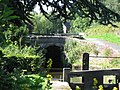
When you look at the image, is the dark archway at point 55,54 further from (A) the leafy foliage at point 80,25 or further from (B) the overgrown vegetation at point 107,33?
(A) the leafy foliage at point 80,25

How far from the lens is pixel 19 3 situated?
4.06m

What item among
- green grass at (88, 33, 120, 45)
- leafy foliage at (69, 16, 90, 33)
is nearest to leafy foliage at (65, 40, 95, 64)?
green grass at (88, 33, 120, 45)

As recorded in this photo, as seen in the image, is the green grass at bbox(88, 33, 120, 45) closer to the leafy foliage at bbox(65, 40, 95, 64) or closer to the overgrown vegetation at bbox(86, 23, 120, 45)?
the overgrown vegetation at bbox(86, 23, 120, 45)

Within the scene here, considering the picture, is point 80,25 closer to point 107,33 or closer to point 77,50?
point 107,33

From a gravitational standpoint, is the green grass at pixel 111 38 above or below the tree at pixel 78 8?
below

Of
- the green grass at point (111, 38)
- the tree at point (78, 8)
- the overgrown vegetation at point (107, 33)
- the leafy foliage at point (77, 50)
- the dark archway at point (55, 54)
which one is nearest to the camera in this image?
the tree at point (78, 8)

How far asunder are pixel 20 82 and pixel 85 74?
178 inches

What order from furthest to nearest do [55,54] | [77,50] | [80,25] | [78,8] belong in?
[80,25] → [55,54] → [77,50] → [78,8]

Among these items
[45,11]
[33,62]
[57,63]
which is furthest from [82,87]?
[57,63]

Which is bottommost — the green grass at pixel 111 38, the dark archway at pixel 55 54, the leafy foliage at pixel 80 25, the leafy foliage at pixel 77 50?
the dark archway at pixel 55 54

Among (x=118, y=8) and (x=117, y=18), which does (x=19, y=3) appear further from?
(x=118, y=8)

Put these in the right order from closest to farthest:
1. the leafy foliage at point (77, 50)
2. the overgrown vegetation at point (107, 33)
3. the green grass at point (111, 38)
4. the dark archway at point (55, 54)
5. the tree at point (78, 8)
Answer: the tree at point (78, 8) < the leafy foliage at point (77, 50) < the green grass at point (111, 38) < the dark archway at point (55, 54) < the overgrown vegetation at point (107, 33)

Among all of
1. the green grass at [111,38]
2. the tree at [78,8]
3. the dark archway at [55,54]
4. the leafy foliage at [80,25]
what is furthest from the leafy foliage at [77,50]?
the leafy foliage at [80,25]

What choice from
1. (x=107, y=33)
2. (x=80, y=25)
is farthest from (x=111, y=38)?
(x=80, y=25)
